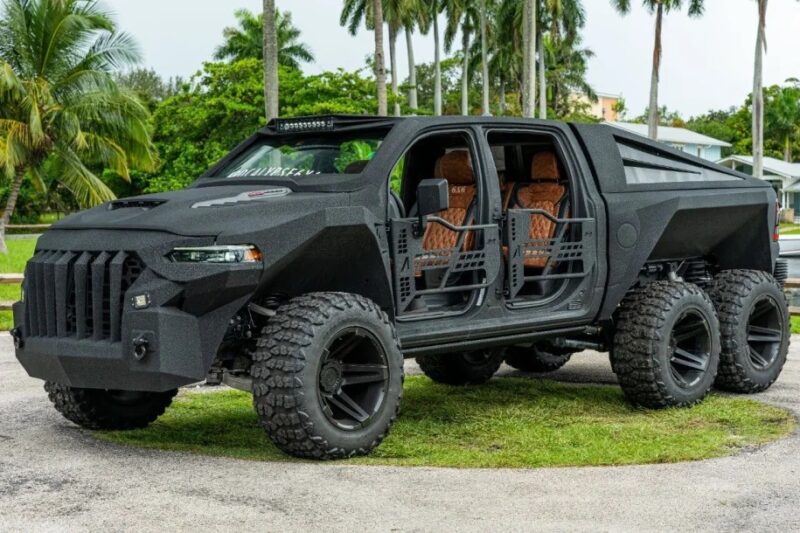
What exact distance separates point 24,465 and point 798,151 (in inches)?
3845

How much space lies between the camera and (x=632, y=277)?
26.7ft

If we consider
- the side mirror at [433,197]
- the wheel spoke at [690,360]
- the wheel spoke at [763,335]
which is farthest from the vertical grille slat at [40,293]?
the wheel spoke at [763,335]

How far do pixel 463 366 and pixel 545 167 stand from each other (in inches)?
77.2

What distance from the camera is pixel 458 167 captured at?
8.09 meters

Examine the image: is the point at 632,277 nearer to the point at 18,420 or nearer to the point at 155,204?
the point at 155,204

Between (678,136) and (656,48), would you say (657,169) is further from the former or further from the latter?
(678,136)

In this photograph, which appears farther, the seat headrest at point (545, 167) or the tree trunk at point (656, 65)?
the tree trunk at point (656, 65)

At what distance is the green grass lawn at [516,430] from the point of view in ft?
21.9

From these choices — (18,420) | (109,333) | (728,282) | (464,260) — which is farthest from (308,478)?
(728,282)

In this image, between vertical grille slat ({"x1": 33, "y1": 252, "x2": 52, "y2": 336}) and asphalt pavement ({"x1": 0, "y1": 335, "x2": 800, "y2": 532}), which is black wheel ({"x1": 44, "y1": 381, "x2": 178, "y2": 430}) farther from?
vertical grille slat ({"x1": 33, "y1": 252, "x2": 52, "y2": 336})

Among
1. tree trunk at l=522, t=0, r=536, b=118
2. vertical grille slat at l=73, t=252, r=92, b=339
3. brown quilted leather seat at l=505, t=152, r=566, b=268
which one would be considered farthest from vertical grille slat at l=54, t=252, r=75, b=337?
tree trunk at l=522, t=0, r=536, b=118

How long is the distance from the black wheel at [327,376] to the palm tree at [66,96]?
967 inches

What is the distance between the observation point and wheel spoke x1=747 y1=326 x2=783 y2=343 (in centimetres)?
934

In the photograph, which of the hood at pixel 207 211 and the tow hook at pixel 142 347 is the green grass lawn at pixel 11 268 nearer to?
the hood at pixel 207 211
